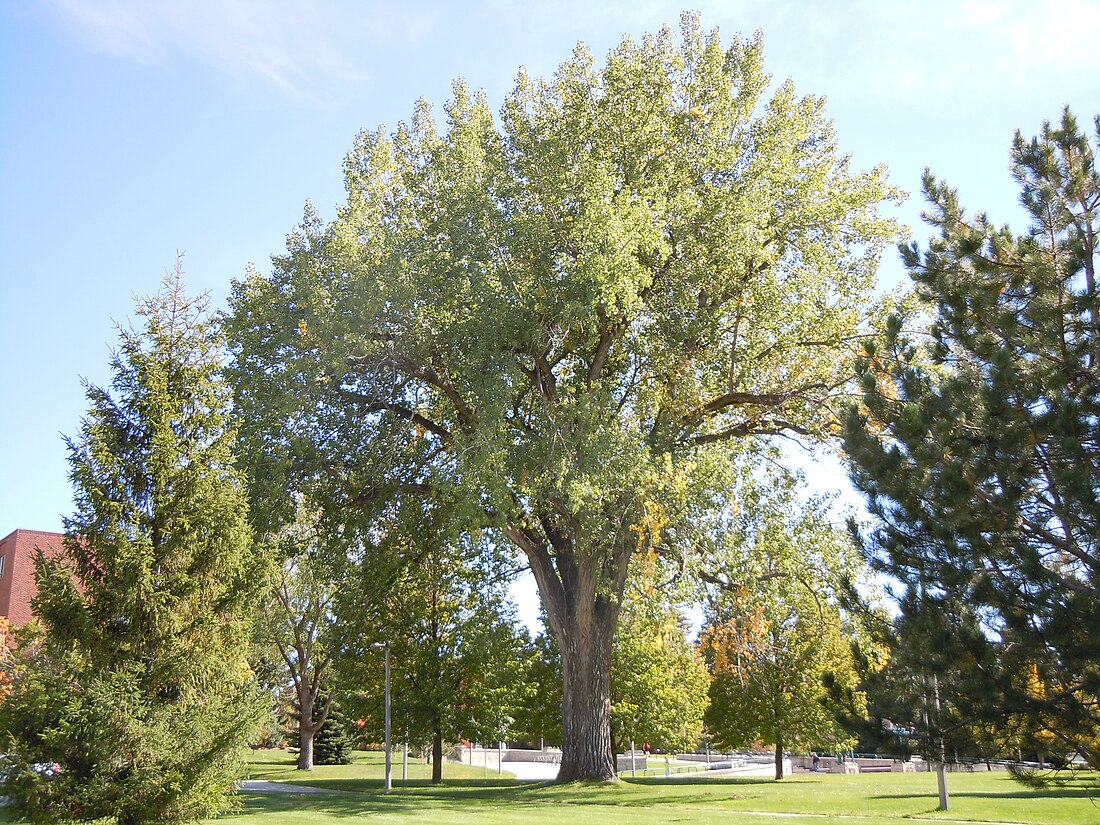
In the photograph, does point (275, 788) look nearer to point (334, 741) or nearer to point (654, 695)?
point (654, 695)

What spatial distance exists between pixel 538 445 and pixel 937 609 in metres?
11.2

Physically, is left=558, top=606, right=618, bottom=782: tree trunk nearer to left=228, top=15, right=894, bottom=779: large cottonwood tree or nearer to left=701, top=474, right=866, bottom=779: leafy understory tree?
left=228, top=15, right=894, bottom=779: large cottonwood tree

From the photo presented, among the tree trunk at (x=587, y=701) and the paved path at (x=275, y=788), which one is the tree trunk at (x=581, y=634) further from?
the paved path at (x=275, y=788)

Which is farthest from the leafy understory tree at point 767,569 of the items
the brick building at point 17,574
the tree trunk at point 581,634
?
the brick building at point 17,574

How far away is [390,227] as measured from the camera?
68.3ft

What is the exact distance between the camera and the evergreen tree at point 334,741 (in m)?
49.0

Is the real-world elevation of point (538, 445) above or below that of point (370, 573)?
above

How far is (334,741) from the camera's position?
162 feet

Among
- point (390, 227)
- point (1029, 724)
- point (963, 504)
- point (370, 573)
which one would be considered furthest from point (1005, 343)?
point (370, 573)

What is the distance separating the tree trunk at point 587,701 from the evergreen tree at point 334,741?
2963cm

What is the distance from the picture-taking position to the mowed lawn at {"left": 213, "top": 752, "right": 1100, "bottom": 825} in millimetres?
16422

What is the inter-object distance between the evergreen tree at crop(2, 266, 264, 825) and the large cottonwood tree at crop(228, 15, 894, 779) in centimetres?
496

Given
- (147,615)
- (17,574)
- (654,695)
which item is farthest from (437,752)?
(17,574)

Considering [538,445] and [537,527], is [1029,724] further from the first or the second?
[537,527]
